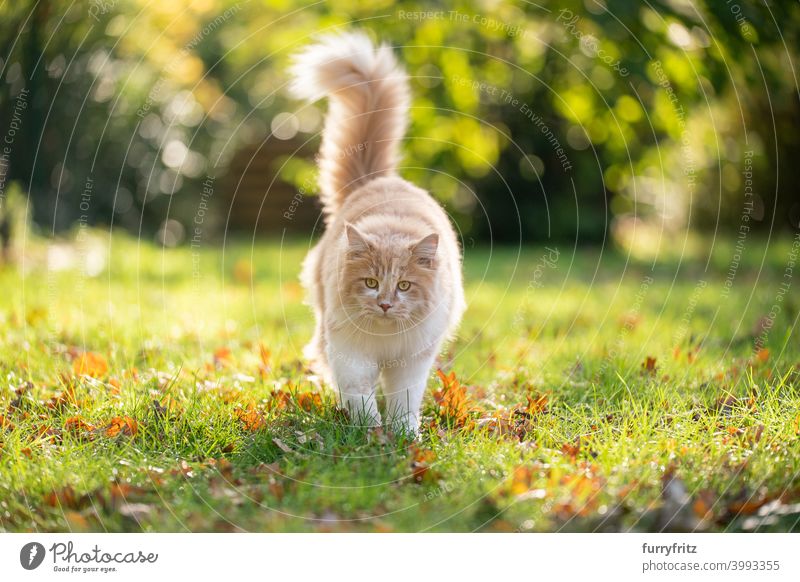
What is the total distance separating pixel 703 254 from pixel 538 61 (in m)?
3.86

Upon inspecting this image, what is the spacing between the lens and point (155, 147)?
10.9m

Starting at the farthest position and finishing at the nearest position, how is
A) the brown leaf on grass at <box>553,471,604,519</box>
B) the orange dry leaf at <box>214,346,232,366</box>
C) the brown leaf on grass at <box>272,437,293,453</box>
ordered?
the orange dry leaf at <box>214,346,232,366</box> → the brown leaf on grass at <box>272,437,293,453</box> → the brown leaf on grass at <box>553,471,604,519</box>

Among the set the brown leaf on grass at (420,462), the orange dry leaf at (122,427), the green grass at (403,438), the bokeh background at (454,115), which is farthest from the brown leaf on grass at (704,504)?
the bokeh background at (454,115)

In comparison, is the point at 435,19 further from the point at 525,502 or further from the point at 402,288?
the point at 525,502

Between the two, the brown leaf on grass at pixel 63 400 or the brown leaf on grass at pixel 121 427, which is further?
the brown leaf on grass at pixel 63 400

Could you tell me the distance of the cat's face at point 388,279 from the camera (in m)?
3.83

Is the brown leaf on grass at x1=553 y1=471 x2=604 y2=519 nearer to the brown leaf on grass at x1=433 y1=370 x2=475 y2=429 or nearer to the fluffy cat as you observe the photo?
the brown leaf on grass at x1=433 y1=370 x2=475 y2=429

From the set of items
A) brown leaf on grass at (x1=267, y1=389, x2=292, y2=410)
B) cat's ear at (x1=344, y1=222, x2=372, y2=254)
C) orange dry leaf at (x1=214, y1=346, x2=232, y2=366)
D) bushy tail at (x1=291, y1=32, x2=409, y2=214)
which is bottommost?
orange dry leaf at (x1=214, y1=346, x2=232, y2=366)

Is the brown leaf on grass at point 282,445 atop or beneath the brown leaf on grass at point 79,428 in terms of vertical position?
atop

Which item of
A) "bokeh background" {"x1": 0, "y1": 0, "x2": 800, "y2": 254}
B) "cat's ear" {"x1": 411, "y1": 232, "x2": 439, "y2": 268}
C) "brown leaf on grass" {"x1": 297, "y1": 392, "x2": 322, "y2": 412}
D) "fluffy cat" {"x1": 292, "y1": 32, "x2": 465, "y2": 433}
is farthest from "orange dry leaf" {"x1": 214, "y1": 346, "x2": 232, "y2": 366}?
"bokeh background" {"x1": 0, "y1": 0, "x2": 800, "y2": 254}

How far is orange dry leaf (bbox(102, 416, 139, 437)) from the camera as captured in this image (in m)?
3.58

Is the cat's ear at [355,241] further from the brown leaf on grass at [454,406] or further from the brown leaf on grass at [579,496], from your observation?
the brown leaf on grass at [579,496]

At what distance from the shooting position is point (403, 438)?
3.56 m
